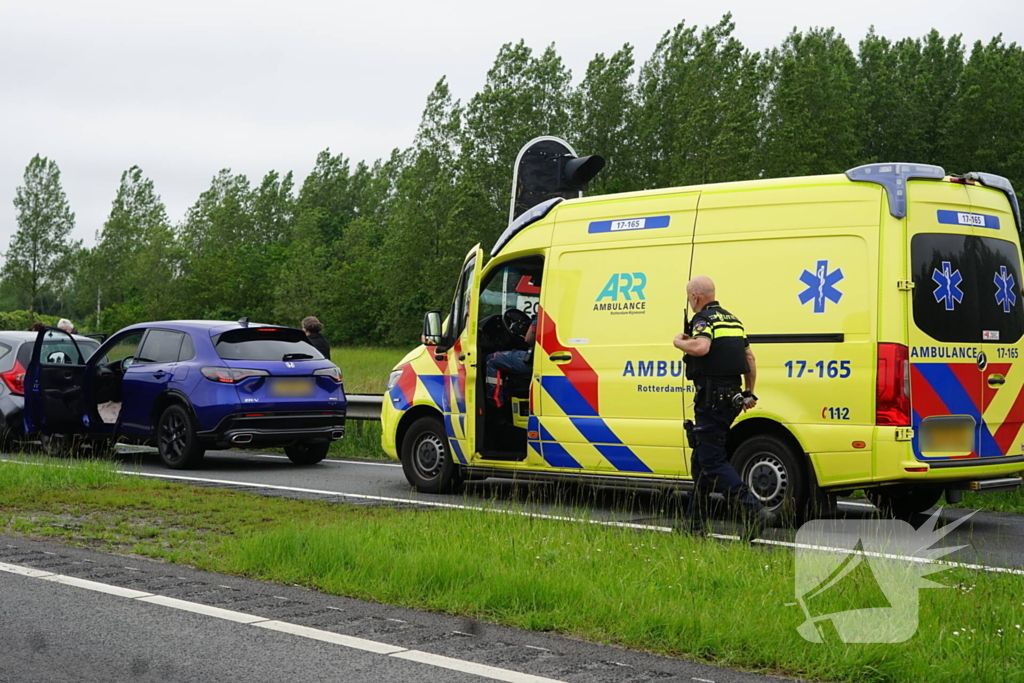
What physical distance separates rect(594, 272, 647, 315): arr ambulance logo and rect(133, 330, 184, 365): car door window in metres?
5.72

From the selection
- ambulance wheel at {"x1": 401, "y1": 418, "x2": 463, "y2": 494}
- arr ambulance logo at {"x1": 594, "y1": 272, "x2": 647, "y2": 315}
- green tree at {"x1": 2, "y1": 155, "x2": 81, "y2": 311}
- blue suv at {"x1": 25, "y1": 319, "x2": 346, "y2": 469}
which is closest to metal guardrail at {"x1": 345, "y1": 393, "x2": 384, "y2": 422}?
blue suv at {"x1": 25, "y1": 319, "x2": 346, "y2": 469}


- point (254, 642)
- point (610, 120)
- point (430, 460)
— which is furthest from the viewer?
point (610, 120)

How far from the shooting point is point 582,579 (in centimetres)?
598

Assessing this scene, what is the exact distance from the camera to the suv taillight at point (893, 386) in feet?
25.9

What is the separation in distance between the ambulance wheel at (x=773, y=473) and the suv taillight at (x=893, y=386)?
747 millimetres

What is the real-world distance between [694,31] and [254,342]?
54706 millimetres

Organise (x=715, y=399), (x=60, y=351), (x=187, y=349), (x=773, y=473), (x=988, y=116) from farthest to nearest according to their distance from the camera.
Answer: (x=988, y=116), (x=60, y=351), (x=187, y=349), (x=773, y=473), (x=715, y=399)

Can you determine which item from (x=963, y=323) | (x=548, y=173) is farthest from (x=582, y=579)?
(x=548, y=173)

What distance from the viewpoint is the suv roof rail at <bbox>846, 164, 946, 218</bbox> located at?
805 cm

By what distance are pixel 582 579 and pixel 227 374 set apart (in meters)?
7.43

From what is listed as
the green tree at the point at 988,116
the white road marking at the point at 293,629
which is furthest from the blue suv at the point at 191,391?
the green tree at the point at 988,116

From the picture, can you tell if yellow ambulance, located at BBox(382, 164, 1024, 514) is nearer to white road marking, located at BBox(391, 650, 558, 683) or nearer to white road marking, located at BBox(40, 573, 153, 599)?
white road marking, located at BBox(391, 650, 558, 683)

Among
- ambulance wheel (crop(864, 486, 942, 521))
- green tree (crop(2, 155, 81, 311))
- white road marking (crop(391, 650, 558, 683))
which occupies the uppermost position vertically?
green tree (crop(2, 155, 81, 311))

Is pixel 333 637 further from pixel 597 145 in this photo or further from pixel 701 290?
pixel 597 145
